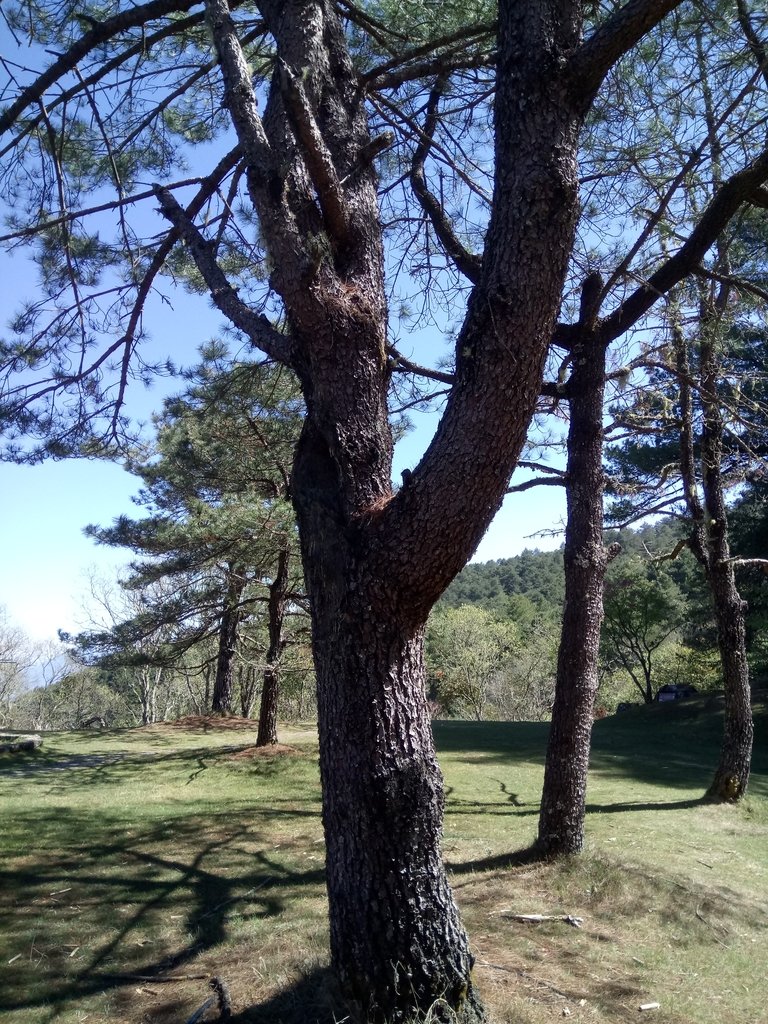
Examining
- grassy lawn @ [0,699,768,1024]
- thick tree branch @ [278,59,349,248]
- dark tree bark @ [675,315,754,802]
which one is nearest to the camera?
thick tree branch @ [278,59,349,248]

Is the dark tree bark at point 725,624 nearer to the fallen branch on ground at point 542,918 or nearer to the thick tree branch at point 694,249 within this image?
the thick tree branch at point 694,249

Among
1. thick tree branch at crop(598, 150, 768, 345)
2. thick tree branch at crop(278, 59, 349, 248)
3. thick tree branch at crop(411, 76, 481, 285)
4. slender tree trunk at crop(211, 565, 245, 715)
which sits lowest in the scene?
slender tree trunk at crop(211, 565, 245, 715)

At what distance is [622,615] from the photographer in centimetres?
2462

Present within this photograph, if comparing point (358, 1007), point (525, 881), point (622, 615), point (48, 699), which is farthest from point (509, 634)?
point (358, 1007)

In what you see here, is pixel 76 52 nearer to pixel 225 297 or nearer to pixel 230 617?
pixel 225 297

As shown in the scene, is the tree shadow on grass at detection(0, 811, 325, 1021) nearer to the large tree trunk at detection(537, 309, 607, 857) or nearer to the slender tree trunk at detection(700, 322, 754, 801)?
the large tree trunk at detection(537, 309, 607, 857)

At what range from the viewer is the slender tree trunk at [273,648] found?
10.5 meters

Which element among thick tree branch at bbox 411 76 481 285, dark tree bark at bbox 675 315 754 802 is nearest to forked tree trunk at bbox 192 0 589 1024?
thick tree branch at bbox 411 76 481 285

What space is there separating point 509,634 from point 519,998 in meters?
33.3

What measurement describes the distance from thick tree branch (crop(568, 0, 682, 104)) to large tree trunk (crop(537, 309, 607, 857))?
2636 mm

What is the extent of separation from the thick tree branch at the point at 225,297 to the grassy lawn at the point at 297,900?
8.49 ft

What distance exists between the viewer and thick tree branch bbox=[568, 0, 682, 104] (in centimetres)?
260

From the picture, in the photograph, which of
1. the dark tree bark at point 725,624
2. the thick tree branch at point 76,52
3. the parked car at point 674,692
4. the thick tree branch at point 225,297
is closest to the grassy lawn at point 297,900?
the dark tree bark at point 725,624

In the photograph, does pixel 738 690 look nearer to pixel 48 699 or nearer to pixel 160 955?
pixel 160 955
